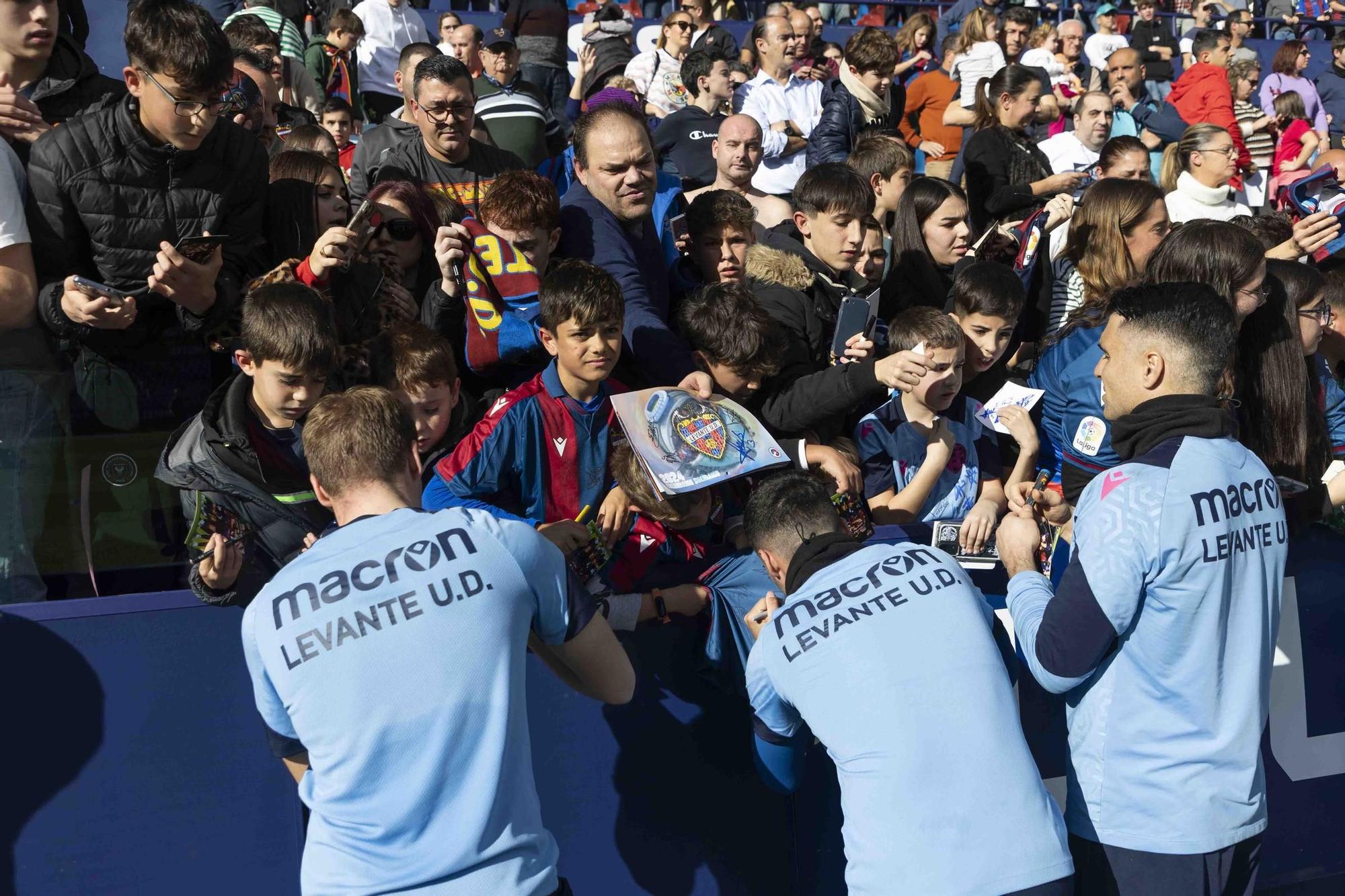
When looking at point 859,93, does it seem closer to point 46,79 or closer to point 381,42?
point 381,42

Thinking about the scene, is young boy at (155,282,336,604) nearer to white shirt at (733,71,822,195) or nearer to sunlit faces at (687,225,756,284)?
sunlit faces at (687,225,756,284)

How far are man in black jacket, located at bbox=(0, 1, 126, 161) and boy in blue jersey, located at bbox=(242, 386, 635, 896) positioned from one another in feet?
7.07

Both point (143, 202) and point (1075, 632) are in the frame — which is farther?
point (143, 202)

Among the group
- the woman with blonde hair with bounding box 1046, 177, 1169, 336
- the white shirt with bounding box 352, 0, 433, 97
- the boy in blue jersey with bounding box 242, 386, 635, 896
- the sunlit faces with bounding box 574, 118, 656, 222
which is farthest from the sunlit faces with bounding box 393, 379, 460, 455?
the white shirt with bounding box 352, 0, 433, 97

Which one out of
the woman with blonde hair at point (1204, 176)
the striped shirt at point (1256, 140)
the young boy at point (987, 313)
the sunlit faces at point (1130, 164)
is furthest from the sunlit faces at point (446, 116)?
the striped shirt at point (1256, 140)

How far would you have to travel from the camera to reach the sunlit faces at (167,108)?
12.8 feet

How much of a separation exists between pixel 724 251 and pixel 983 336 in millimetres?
1087

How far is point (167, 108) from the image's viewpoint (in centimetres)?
389

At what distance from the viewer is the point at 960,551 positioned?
3941 mm

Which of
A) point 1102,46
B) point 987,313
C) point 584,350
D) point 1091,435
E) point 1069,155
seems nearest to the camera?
point 584,350

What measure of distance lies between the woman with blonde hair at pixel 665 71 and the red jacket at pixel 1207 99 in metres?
4.54

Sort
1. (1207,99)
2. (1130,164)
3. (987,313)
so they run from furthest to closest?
(1207,99), (1130,164), (987,313)

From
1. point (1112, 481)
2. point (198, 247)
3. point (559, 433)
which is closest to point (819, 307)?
point (559, 433)

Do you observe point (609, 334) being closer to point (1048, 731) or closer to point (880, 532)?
point (880, 532)
